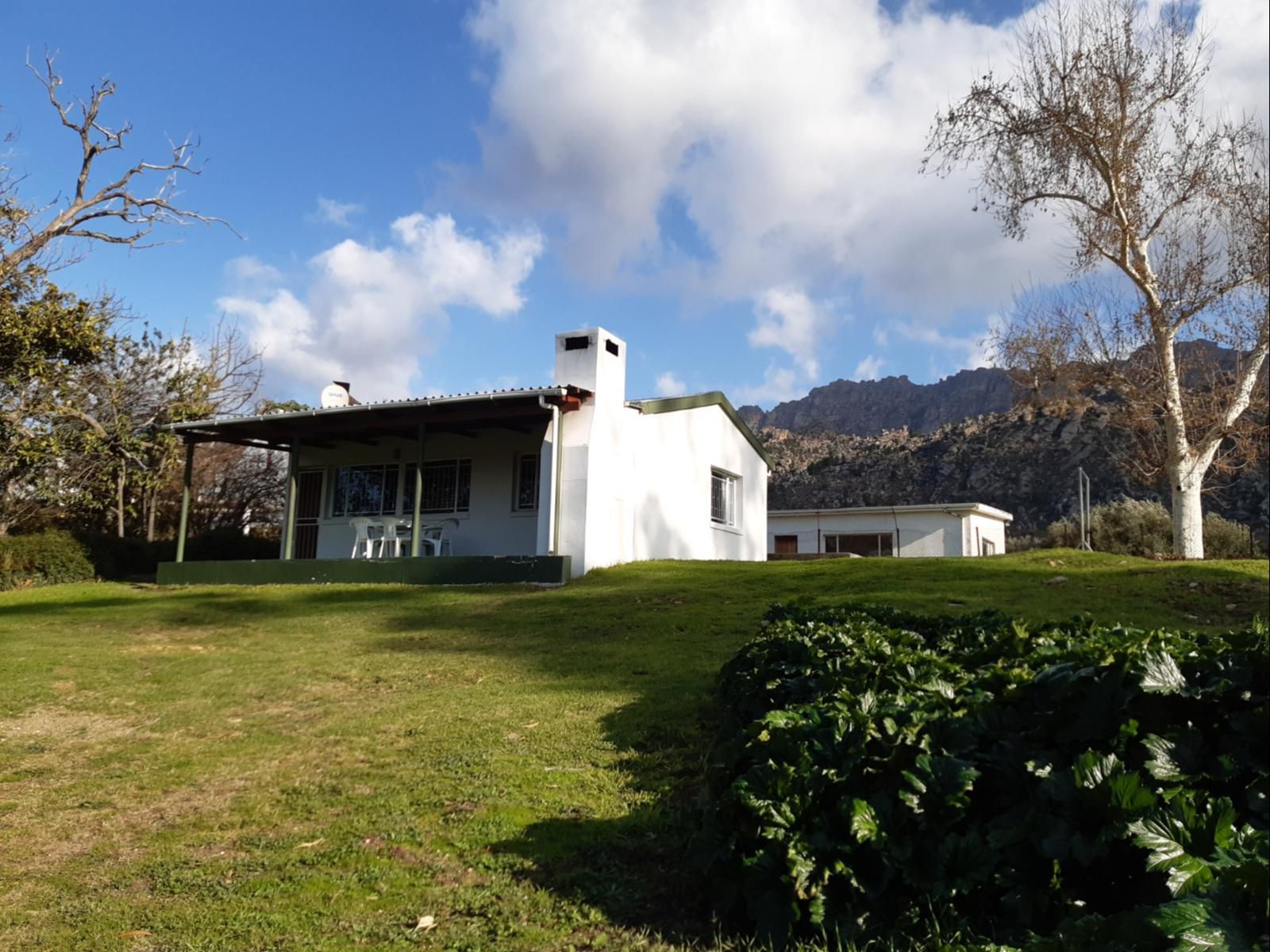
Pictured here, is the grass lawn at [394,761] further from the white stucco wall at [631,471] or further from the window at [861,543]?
the window at [861,543]

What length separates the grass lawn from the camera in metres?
3.49

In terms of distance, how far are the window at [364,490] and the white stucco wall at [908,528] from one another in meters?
14.0

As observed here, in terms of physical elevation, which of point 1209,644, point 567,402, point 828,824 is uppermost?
point 567,402

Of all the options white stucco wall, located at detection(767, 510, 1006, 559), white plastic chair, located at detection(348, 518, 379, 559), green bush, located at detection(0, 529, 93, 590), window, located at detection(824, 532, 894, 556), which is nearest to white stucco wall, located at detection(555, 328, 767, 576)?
white plastic chair, located at detection(348, 518, 379, 559)

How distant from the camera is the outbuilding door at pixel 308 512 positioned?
20.8 metres

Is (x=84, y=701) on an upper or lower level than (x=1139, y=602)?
lower

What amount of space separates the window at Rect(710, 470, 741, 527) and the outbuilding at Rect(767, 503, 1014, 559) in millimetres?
5458

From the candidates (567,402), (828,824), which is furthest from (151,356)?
(828,824)

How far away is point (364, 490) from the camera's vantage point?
66.3ft

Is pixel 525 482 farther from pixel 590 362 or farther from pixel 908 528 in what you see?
pixel 908 528

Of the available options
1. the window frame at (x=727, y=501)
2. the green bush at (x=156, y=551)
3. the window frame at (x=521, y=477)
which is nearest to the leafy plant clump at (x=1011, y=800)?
the window frame at (x=521, y=477)

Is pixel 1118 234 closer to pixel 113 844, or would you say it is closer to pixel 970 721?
pixel 970 721

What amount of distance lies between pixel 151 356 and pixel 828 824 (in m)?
24.2

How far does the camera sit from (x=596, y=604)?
12.5 m
